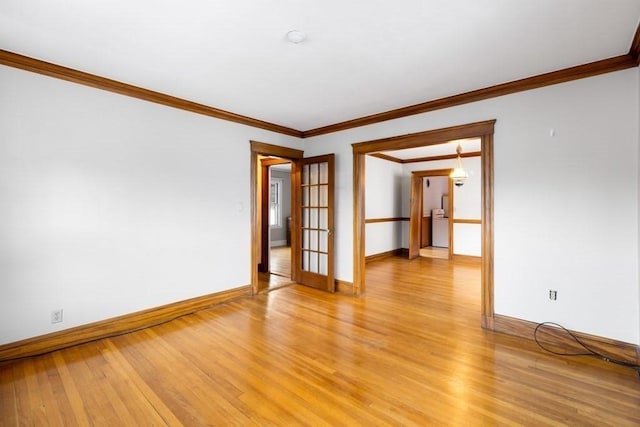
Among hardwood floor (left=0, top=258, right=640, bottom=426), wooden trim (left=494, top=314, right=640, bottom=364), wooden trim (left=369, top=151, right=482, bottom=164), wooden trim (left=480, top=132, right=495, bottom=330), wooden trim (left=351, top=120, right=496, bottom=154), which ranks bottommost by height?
hardwood floor (left=0, top=258, right=640, bottom=426)

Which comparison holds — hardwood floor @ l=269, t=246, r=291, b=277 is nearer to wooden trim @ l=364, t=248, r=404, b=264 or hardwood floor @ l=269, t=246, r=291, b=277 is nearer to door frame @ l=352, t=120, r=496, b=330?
wooden trim @ l=364, t=248, r=404, b=264

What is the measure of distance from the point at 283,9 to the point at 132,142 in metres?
2.24

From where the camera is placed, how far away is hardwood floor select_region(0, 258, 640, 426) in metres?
1.86

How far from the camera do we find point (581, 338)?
106 inches

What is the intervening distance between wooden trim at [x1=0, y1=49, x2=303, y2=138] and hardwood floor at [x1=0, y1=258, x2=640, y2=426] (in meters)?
2.49

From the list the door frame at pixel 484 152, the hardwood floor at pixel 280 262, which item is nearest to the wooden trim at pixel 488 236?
the door frame at pixel 484 152

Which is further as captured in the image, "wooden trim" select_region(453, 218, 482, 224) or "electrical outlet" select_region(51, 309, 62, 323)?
"wooden trim" select_region(453, 218, 482, 224)

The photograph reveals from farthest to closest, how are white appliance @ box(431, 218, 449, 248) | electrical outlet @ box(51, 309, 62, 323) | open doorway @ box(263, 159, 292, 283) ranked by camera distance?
open doorway @ box(263, 159, 292, 283) < white appliance @ box(431, 218, 449, 248) < electrical outlet @ box(51, 309, 62, 323)

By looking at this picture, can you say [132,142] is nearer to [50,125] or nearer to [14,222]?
[50,125]

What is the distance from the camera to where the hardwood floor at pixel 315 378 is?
186cm

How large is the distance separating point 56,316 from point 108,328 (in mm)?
443

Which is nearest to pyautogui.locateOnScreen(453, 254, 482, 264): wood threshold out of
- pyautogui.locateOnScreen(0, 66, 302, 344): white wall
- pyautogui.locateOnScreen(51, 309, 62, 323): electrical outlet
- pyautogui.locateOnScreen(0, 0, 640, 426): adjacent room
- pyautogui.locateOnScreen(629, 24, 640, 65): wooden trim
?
pyautogui.locateOnScreen(0, 0, 640, 426): adjacent room

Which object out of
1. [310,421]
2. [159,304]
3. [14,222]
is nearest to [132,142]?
[14,222]

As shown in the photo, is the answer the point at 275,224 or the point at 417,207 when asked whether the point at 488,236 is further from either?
the point at 275,224
